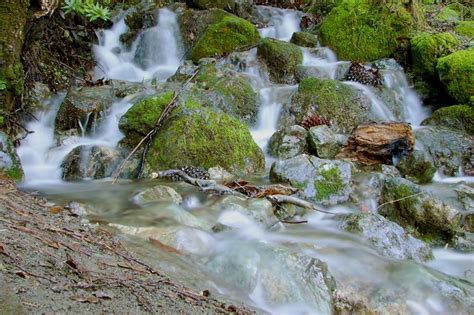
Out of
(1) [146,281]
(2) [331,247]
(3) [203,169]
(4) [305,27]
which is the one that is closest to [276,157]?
(3) [203,169]

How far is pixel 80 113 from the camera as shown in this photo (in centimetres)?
771

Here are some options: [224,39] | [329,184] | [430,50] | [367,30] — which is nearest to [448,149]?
[329,184]

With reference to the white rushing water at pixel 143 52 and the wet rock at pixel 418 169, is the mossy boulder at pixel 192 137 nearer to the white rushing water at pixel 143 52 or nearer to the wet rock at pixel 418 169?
the wet rock at pixel 418 169

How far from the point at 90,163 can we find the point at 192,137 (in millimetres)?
1550

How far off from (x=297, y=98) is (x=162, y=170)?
3.72 m

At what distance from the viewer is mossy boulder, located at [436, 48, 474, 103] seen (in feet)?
29.5

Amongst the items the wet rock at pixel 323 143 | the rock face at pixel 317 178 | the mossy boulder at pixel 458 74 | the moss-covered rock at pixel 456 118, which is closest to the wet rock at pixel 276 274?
the rock face at pixel 317 178

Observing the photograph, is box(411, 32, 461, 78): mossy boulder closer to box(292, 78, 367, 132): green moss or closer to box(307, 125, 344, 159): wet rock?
box(292, 78, 367, 132): green moss

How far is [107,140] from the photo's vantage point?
24.5ft

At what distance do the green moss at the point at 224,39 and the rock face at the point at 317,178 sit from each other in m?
6.14

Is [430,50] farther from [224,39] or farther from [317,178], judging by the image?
[317,178]

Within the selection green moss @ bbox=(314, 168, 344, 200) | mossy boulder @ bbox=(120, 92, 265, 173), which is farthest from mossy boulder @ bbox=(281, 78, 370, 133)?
green moss @ bbox=(314, 168, 344, 200)

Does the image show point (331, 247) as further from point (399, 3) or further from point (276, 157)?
point (399, 3)

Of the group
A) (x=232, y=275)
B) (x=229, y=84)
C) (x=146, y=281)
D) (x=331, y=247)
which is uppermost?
(x=229, y=84)
